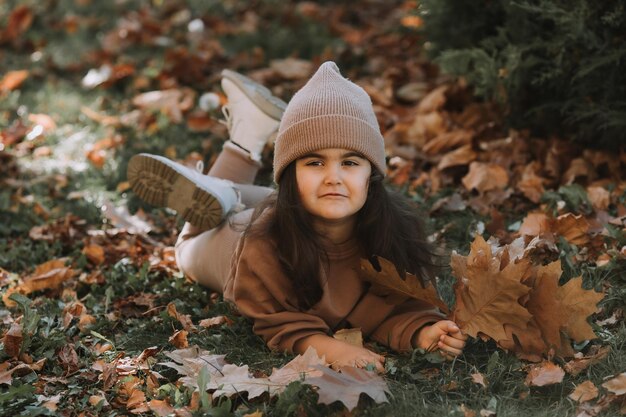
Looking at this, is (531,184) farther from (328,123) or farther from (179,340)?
(179,340)

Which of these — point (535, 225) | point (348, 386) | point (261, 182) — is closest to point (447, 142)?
point (261, 182)

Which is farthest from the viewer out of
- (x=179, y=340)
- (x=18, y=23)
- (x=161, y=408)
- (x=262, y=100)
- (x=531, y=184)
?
(x=18, y=23)

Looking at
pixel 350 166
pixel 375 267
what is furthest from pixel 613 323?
pixel 350 166

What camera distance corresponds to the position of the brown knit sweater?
2.76 metres

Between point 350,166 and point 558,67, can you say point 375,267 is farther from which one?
point 558,67

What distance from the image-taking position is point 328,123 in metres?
2.67

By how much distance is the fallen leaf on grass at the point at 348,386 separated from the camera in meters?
2.27

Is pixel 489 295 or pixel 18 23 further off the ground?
pixel 489 295

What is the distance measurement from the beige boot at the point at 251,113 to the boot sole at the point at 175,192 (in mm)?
568

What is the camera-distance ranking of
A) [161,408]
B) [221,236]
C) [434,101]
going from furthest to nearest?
1. [434,101]
2. [221,236]
3. [161,408]

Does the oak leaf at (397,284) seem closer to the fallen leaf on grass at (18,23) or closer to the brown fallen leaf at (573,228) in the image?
the brown fallen leaf at (573,228)

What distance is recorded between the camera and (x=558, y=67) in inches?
158

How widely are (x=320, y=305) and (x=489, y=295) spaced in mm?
610

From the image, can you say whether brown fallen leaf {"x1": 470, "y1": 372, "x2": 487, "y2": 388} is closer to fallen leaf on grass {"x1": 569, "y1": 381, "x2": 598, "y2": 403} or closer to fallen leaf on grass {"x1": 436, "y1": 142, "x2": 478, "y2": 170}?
A: fallen leaf on grass {"x1": 569, "y1": 381, "x2": 598, "y2": 403}
